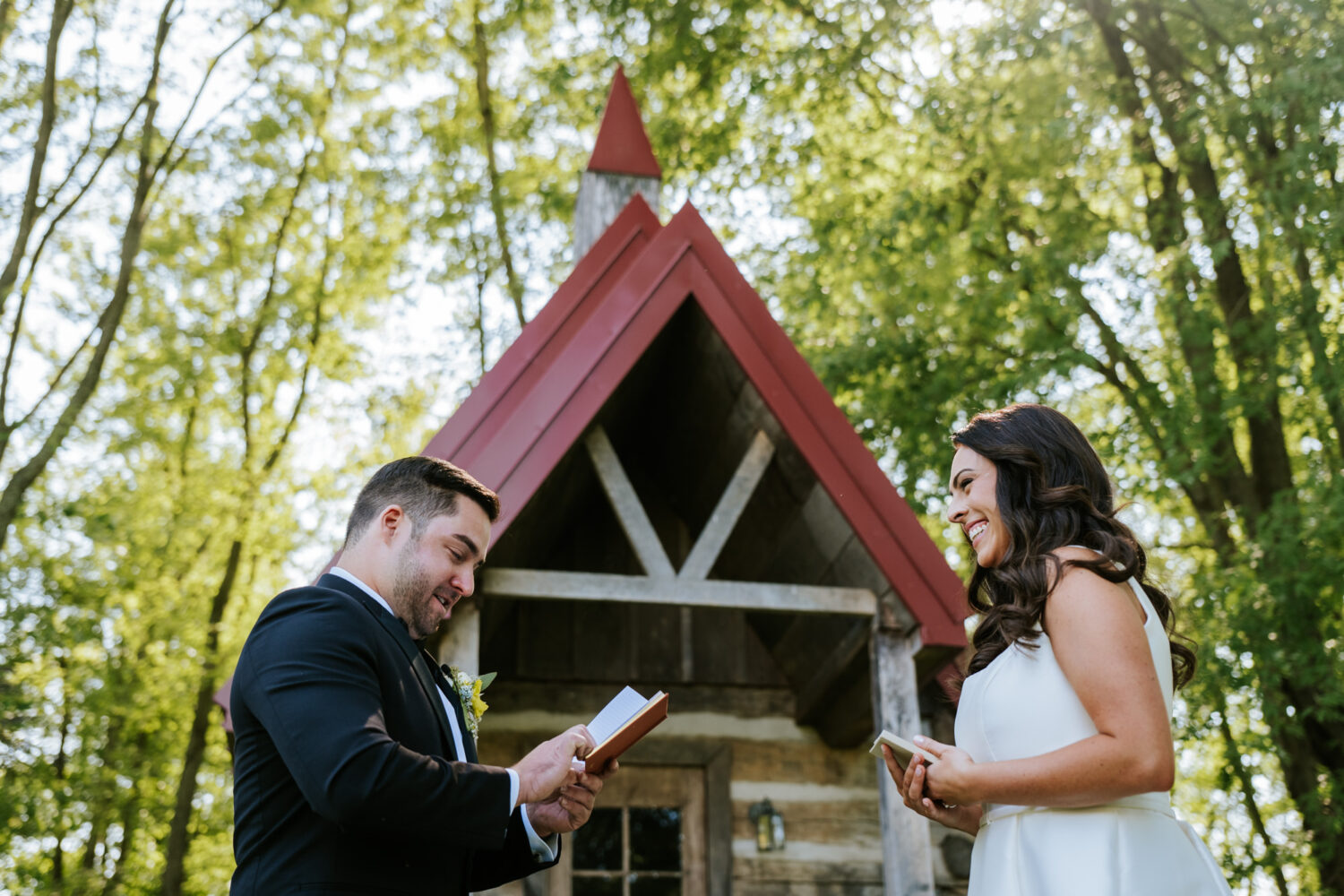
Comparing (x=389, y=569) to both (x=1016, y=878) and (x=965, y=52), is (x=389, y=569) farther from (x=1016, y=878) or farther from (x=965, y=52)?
(x=965, y=52)

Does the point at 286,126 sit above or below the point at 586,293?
above

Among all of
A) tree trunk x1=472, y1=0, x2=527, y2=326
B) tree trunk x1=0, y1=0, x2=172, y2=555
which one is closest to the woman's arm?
tree trunk x1=0, y1=0, x2=172, y2=555

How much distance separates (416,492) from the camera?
2.82 metres

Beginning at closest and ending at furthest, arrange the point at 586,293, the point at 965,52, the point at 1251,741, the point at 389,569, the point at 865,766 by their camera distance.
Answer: the point at 389,569 < the point at 586,293 < the point at 865,766 < the point at 1251,741 < the point at 965,52

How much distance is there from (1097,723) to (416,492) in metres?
1.57

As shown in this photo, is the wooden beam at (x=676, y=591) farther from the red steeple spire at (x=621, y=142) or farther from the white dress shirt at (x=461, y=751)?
the red steeple spire at (x=621, y=142)

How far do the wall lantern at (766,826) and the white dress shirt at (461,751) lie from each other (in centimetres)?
425

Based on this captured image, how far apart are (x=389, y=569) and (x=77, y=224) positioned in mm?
14272

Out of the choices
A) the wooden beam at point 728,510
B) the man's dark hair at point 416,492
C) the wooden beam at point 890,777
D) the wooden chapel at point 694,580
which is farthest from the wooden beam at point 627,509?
the man's dark hair at point 416,492

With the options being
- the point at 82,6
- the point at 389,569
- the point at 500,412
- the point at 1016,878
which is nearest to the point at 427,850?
the point at 389,569

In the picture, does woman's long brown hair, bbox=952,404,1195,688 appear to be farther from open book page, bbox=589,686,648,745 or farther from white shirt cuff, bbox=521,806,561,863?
white shirt cuff, bbox=521,806,561,863

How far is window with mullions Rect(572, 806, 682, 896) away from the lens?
23.0ft

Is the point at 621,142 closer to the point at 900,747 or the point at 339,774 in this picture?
the point at 900,747

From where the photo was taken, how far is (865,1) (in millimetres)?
11617
